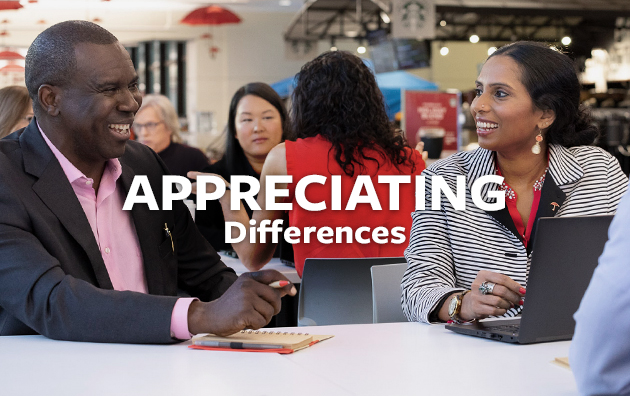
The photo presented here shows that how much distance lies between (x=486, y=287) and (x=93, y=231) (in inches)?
41.2

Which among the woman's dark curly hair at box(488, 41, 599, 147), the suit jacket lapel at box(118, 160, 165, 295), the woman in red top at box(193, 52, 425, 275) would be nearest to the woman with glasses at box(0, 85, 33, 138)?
the woman in red top at box(193, 52, 425, 275)

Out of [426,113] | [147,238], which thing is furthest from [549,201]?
[426,113]

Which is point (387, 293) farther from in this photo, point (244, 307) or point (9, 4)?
point (9, 4)

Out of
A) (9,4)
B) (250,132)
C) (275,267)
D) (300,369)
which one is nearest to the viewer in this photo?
(300,369)

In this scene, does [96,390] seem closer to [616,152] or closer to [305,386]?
[305,386]

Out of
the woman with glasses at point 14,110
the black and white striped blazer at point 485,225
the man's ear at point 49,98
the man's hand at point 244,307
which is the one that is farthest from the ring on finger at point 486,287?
the woman with glasses at point 14,110

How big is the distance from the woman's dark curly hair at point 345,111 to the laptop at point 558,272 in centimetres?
157

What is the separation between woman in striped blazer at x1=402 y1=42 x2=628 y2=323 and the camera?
215 centimetres

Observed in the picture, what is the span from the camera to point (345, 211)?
10.2ft

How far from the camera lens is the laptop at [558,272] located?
147cm

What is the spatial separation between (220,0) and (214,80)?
243 centimetres

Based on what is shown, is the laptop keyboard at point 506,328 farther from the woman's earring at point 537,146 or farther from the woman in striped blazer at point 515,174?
the woman's earring at point 537,146

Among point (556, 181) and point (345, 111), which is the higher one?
point (345, 111)

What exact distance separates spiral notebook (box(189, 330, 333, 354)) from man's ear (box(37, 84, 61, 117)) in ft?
2.46
